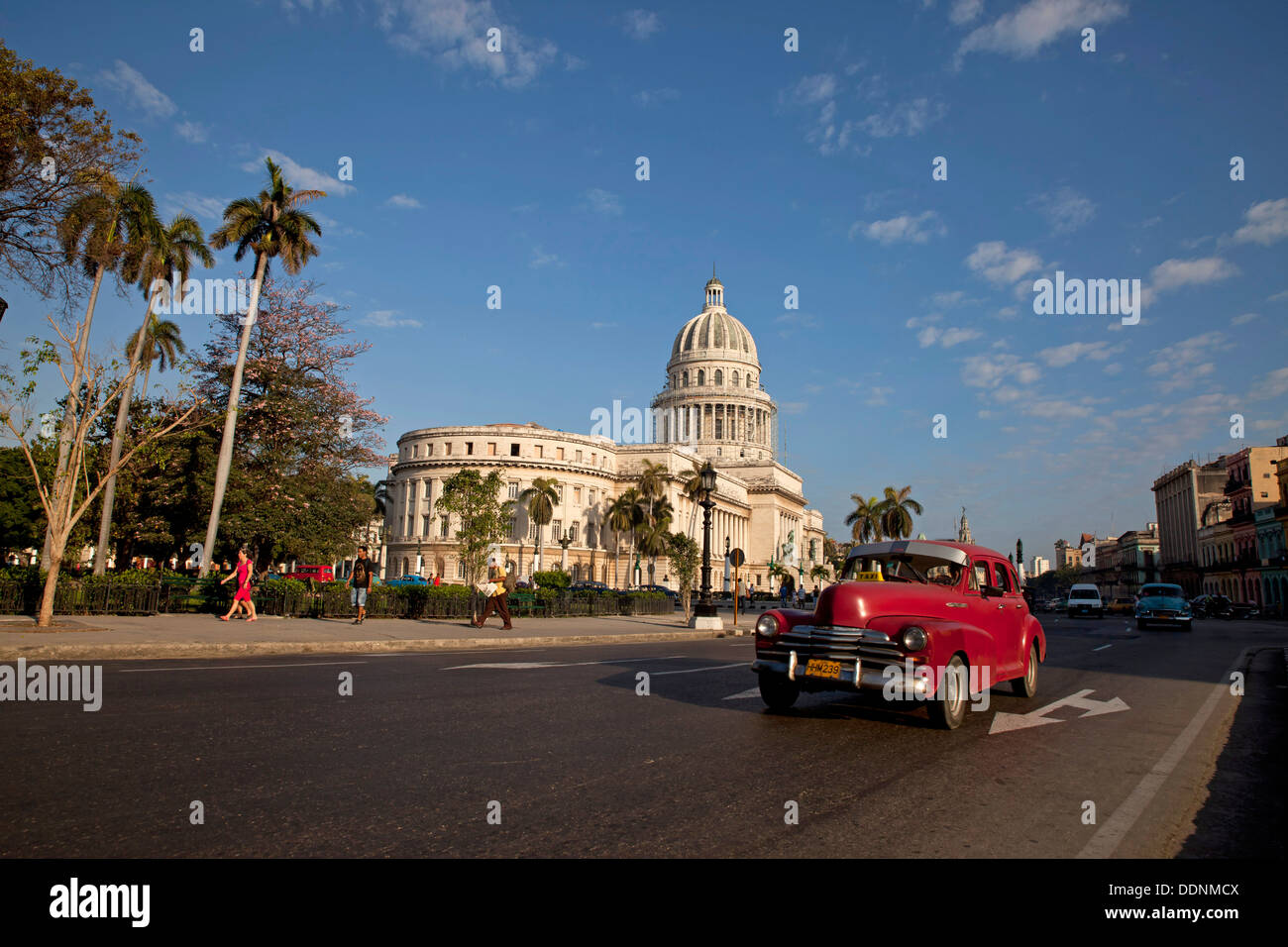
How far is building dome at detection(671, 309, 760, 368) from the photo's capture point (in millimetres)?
125125

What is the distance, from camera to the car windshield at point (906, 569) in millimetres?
8414

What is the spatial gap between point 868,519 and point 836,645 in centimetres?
8444

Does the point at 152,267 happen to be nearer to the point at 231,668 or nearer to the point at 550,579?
the point at 550,579

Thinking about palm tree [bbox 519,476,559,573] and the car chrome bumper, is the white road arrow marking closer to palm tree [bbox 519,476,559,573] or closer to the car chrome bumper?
the car chrome bumper

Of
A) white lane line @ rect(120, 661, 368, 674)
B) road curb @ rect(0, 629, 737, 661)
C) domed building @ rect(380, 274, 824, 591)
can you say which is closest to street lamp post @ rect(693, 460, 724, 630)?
road curb @ rect(0, 629, 737, 661)

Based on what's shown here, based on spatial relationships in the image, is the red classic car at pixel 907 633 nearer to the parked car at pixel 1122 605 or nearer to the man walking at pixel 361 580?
the man walking at pixel 361 580

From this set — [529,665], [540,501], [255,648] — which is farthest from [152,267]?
[540,501]

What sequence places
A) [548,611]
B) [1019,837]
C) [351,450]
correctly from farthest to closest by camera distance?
A: [351,450]
[548,611]
[1019,837]

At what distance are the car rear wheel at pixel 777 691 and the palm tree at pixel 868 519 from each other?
8184 centimetres
